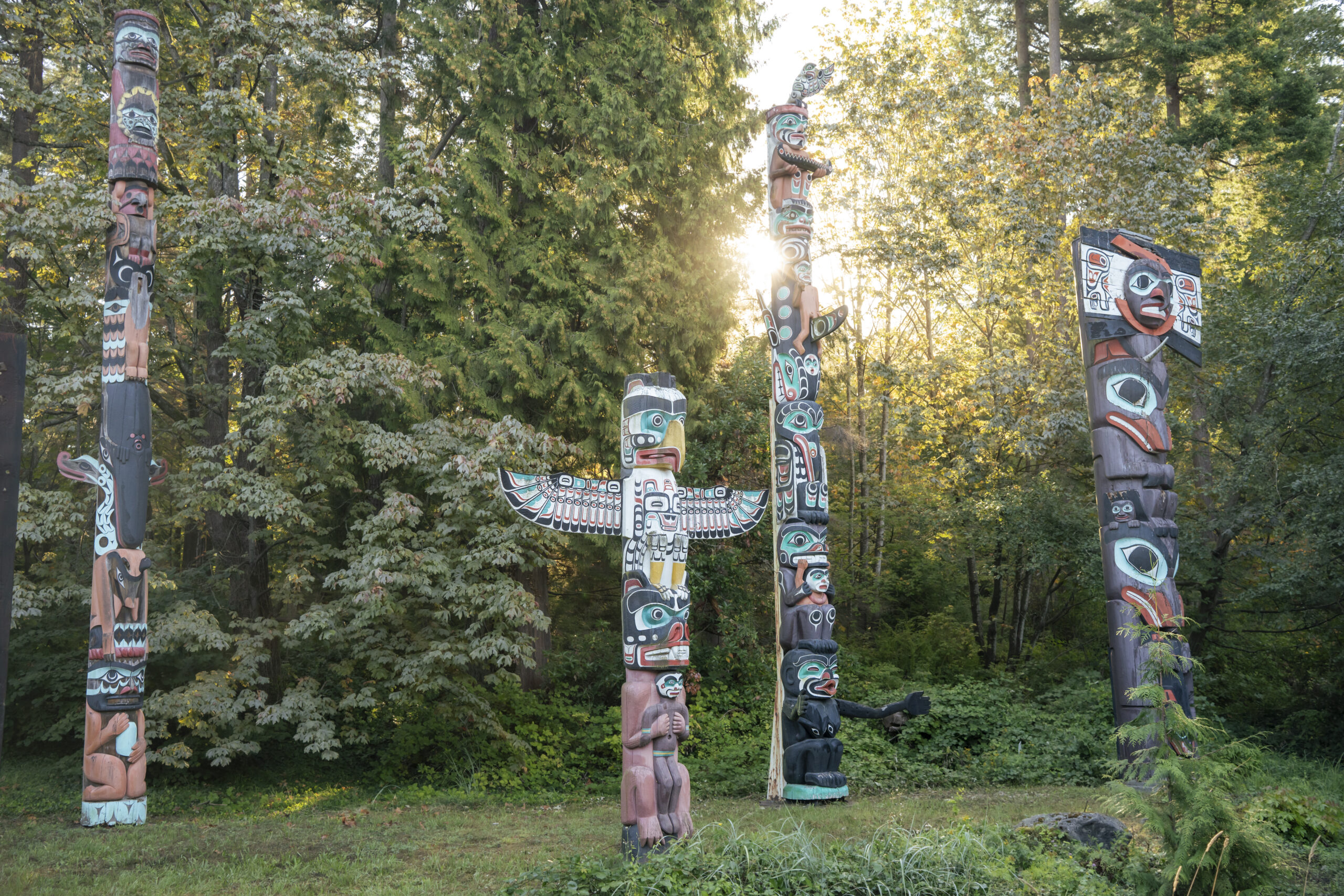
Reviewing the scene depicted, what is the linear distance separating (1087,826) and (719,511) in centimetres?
→ 373

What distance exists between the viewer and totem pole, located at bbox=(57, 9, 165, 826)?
8359mm

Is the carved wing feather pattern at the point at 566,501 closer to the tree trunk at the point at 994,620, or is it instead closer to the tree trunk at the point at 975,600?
the tree trunk at the point at 994,620

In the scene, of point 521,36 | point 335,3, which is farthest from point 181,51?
point 521,36

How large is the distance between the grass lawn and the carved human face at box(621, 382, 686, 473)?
280cm

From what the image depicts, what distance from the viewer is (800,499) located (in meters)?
9.22

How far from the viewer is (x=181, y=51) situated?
12664 mm

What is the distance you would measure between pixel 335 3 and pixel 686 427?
8444mm

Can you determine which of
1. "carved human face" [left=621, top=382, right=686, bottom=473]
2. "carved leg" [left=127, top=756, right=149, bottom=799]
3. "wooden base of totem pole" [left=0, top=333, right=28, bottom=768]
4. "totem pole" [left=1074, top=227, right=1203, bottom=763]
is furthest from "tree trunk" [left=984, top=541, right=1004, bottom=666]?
"wooden base of totem pole" [left=0, top=333, right=28, bottom=768]

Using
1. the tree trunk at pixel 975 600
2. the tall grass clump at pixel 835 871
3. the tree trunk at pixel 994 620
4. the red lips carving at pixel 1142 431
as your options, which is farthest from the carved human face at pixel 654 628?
the tree trunk at pixel 975 600

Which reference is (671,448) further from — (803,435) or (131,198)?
(131,198)

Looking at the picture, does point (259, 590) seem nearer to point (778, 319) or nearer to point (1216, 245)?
point (778, 319)

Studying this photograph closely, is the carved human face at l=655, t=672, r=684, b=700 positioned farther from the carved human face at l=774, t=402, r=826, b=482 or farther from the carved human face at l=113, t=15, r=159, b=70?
the carved human face at l=113, t=15, r=159, b=70

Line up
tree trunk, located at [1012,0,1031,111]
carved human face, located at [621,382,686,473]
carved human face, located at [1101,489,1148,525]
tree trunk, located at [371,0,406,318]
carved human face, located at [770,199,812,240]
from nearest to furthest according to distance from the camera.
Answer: carved human face, located at [621,382,686,473] → carved human face, located at [1101,489,1148,525] → carved human face, located at [770,199,812,240] → tree trunk, located at [371,0,406,318] → tree trunk, located at [1012,0,1031,111]

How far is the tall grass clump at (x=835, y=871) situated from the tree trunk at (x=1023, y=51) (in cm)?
1726
